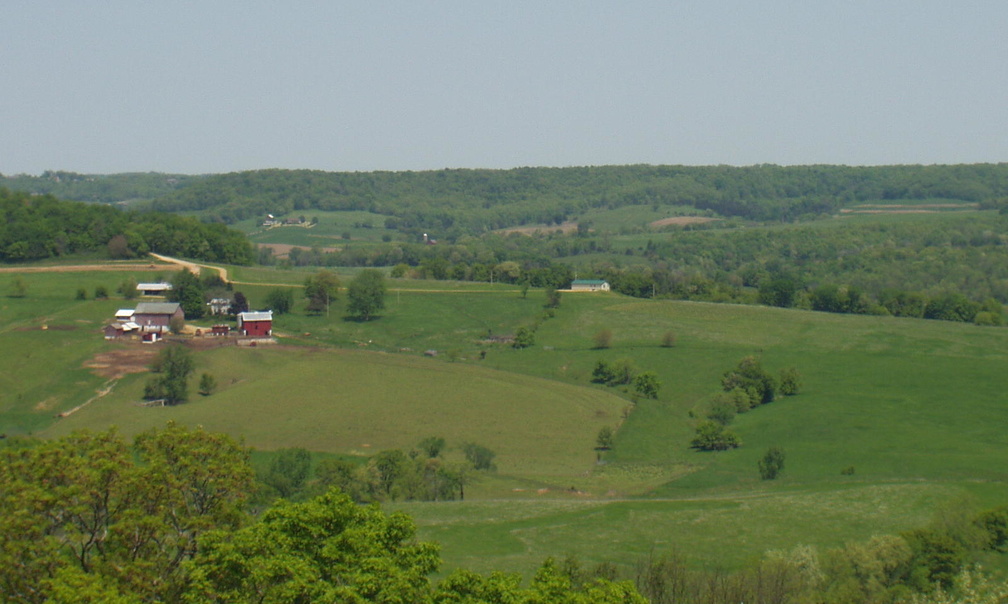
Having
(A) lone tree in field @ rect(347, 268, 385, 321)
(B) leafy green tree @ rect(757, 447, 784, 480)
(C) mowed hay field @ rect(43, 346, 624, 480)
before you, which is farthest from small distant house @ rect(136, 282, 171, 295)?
(B) leafy green tree @ rect(757, 447, 784, 480)

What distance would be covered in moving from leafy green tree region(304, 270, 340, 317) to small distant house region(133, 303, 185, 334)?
14772 millimetres

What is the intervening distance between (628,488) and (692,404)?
23.0 m

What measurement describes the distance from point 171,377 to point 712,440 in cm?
3702

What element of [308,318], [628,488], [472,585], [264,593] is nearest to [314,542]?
[264,593]

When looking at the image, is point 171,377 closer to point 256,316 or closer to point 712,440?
point 256,316

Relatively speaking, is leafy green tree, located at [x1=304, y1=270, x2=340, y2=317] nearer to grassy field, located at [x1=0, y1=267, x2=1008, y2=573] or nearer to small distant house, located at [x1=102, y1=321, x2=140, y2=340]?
grassy field, located at [x1=0, y1=267, x2=1008, y2=573]

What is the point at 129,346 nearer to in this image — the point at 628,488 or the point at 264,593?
the point at 628,488

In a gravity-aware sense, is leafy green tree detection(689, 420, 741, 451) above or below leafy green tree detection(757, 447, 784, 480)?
below

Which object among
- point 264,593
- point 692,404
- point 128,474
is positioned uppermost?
point 128,474

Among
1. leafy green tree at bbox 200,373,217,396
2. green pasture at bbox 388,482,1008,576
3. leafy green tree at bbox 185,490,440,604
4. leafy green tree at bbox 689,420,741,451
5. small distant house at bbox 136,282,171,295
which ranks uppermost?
leafy green tree at bbox 185,490,440,604

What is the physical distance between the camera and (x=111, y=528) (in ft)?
76.2

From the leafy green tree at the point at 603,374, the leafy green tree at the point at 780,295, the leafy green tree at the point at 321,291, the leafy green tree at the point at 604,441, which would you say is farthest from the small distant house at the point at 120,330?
the leafy green tree at the point at 780,295

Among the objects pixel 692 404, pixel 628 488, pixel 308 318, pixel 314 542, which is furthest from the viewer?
pixel 308 318

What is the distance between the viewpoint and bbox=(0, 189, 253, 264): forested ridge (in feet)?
382
